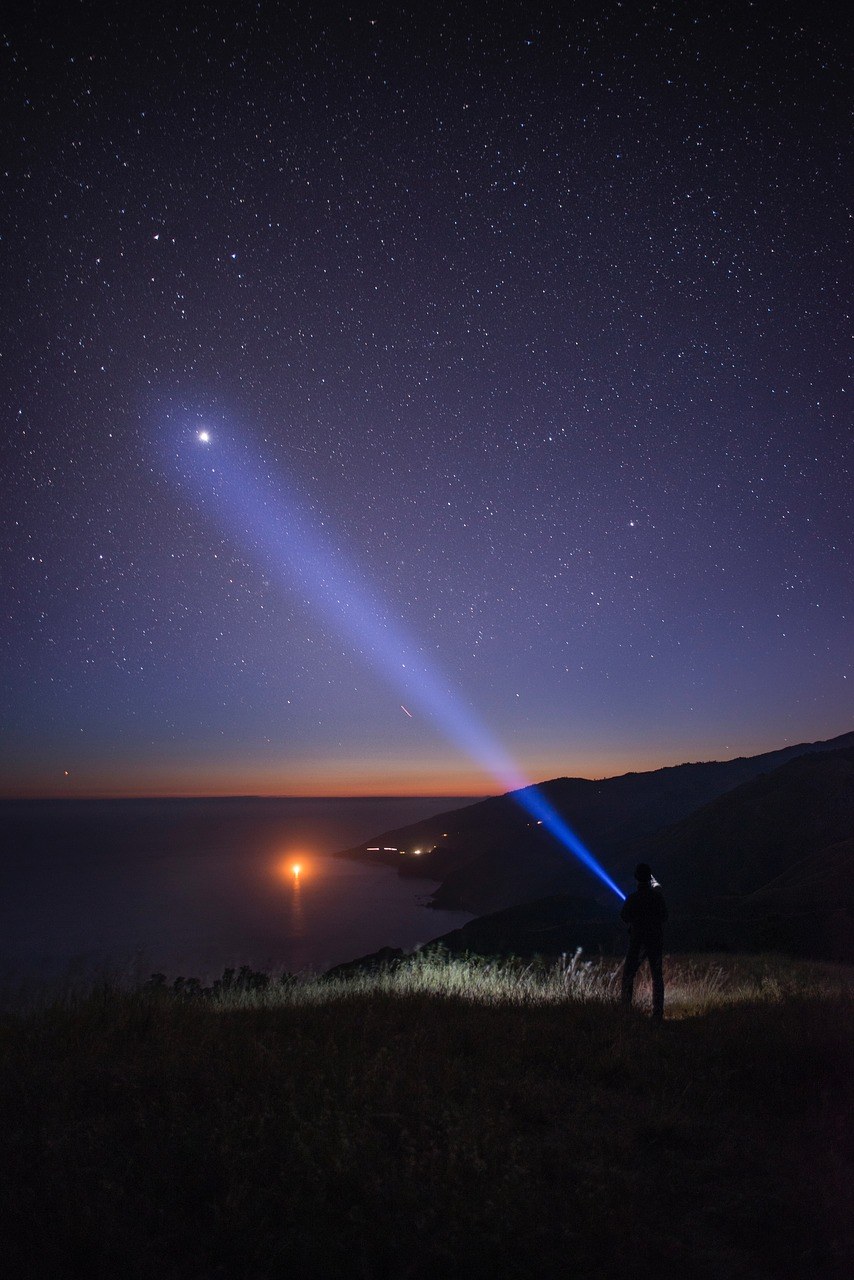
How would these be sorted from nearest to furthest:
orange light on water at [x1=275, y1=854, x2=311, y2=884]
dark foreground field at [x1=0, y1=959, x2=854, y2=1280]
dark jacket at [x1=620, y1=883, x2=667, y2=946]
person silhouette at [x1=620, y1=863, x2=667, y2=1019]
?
dark foreground field at [x1=0, y1=959, x2=854, y2=1280] → person silhouette at [x1=620, y1=863, x2=667, y2=1019] → dark jacket at [x1=620, y1=883, x2=667, y2=946] → orange light on water at [x1=275, y1=854, x2=311, y2=884]

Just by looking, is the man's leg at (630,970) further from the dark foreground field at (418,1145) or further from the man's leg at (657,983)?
the dark foreground field at (418,1145)

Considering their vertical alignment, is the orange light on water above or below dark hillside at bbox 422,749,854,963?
below

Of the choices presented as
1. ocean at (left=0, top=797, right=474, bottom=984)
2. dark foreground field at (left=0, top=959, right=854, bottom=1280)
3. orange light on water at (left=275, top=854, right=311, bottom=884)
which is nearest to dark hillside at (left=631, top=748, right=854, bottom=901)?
ocean at (left=0, top=797, right=474, bottom=984)

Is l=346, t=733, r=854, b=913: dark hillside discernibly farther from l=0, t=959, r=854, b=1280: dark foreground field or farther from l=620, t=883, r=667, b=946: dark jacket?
l=0, t=959, r=854, b=1280: dark foreground field

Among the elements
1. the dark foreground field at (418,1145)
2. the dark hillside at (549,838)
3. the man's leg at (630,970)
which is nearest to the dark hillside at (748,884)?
the man's leg at (630,970)

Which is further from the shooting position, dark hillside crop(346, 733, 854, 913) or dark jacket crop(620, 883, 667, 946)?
dark hillside crop(346, 733, 854, 913)

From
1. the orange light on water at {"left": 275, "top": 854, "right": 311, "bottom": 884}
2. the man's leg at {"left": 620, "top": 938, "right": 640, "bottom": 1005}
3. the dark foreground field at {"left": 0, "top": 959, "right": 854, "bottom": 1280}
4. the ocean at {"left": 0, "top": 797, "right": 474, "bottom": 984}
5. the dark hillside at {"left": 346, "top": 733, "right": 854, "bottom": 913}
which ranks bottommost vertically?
the orange light on water at {"left": 275, "top": 854, "right": 311, "bottom": 884}

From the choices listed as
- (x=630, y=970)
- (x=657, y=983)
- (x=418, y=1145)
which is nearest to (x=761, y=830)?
(x=630, y=970)

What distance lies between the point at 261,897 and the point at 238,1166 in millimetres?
115795

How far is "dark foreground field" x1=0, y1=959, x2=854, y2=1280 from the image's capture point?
300cm

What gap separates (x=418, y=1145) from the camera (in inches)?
146

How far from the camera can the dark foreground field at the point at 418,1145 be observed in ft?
Answer: 9.84

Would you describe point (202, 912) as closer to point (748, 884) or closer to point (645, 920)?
point (748, 884)

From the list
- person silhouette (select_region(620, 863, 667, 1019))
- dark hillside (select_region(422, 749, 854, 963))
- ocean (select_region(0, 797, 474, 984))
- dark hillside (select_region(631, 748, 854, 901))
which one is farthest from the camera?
ocean (select_region(0, 797, 474, 984))
